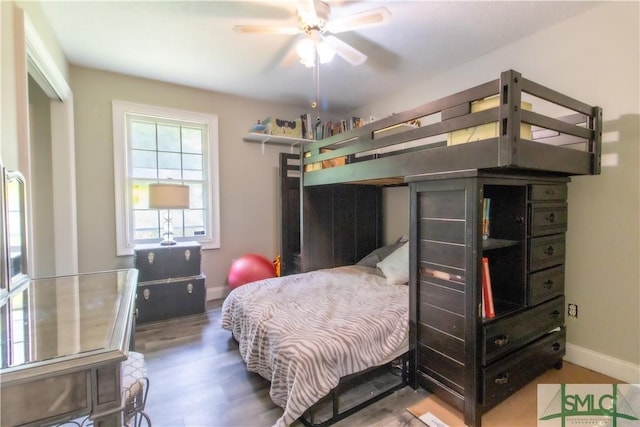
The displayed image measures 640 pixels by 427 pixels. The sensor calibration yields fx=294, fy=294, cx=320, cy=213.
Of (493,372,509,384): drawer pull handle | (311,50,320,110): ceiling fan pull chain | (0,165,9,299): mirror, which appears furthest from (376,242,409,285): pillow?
(0,165,9,299): mirror

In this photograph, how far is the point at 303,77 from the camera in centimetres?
314

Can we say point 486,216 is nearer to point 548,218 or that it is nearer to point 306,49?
point 548,218

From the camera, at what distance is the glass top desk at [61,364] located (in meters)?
0.72

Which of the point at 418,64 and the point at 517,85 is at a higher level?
the point at 418,64

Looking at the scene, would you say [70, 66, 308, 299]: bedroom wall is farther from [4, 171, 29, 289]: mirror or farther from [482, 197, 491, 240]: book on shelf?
[482, 197, 491, 240]: book on shelf

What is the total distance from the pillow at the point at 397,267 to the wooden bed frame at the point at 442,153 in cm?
75

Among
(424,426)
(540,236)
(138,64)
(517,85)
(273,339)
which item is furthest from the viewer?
(138,64)

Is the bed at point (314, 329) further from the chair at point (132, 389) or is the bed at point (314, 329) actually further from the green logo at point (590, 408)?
the green logo at point (590, 408)

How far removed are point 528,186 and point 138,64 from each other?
3.46 m

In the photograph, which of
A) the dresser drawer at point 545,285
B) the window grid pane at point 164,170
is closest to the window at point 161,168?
the window grid pane at point 164,170

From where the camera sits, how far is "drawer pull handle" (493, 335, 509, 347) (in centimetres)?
161

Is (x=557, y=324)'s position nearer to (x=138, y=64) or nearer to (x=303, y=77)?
(x=303, y=77)

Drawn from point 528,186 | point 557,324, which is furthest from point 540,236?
point 557,324

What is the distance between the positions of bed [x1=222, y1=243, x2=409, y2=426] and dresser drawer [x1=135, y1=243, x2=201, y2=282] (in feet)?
3.27
